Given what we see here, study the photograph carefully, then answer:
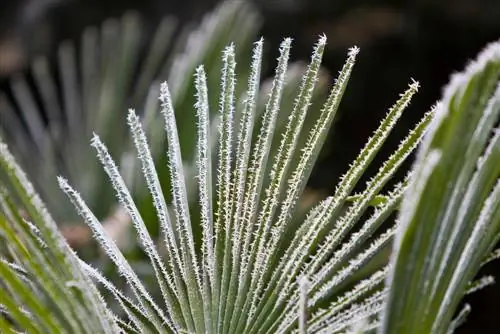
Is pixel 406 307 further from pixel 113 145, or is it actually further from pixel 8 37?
pixel 8 37

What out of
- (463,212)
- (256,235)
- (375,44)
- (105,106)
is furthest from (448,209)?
(375,44)

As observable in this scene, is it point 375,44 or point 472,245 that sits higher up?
point 375,44

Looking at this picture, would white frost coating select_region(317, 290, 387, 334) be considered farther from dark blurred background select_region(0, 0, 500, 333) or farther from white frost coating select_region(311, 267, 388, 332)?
dark blurred background select_region(0, 0, 500, 333)

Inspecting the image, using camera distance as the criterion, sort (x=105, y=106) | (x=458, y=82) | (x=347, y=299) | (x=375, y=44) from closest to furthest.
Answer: (x=458, y=82) → (x=347, y=299) → (x=105, y=106) → (x=375, y=44)

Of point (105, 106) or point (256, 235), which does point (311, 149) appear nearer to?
point (256, 235)

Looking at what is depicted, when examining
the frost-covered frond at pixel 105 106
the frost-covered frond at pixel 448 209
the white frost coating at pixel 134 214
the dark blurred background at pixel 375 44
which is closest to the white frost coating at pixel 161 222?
the white frost coating at pixel 134 214
